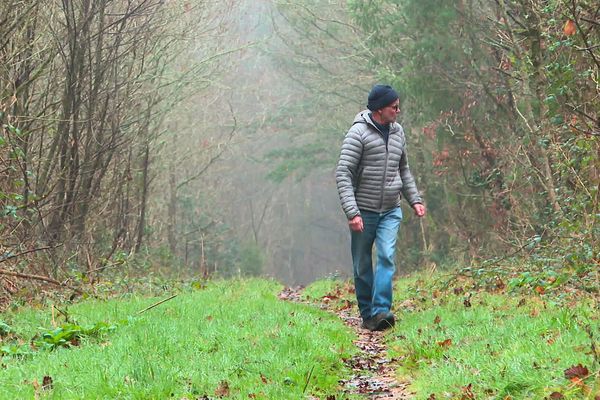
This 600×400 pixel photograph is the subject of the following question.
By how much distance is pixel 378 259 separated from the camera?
8422mm

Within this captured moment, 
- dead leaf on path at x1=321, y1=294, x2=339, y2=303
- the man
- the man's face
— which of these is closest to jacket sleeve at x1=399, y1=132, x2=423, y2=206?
the man

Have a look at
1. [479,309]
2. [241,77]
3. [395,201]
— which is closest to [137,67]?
[395,201]

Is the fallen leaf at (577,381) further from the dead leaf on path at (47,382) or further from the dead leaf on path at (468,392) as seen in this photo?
the dead leaf on path at (47,382)

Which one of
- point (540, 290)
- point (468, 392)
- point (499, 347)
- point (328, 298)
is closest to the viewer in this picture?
point (468, 392)

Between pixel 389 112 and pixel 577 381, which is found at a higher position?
pixel 389 112

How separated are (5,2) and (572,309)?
8972mm

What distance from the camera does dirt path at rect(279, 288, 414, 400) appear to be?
5.57m

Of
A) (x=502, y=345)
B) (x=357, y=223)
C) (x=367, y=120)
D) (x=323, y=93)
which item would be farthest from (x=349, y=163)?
(x=323, y=93)

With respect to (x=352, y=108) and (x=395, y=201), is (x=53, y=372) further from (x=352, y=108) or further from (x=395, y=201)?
(x=352, y=108)

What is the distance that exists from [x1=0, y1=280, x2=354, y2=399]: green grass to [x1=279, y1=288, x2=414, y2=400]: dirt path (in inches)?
5.2

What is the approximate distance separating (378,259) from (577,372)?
4.37 m

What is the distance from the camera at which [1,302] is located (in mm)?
10156

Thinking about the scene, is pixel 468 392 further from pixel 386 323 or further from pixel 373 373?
pixel 386 323

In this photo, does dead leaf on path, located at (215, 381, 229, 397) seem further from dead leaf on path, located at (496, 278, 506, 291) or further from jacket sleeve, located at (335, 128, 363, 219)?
dead leaf on path, located at (496, 278, 506, 291)
